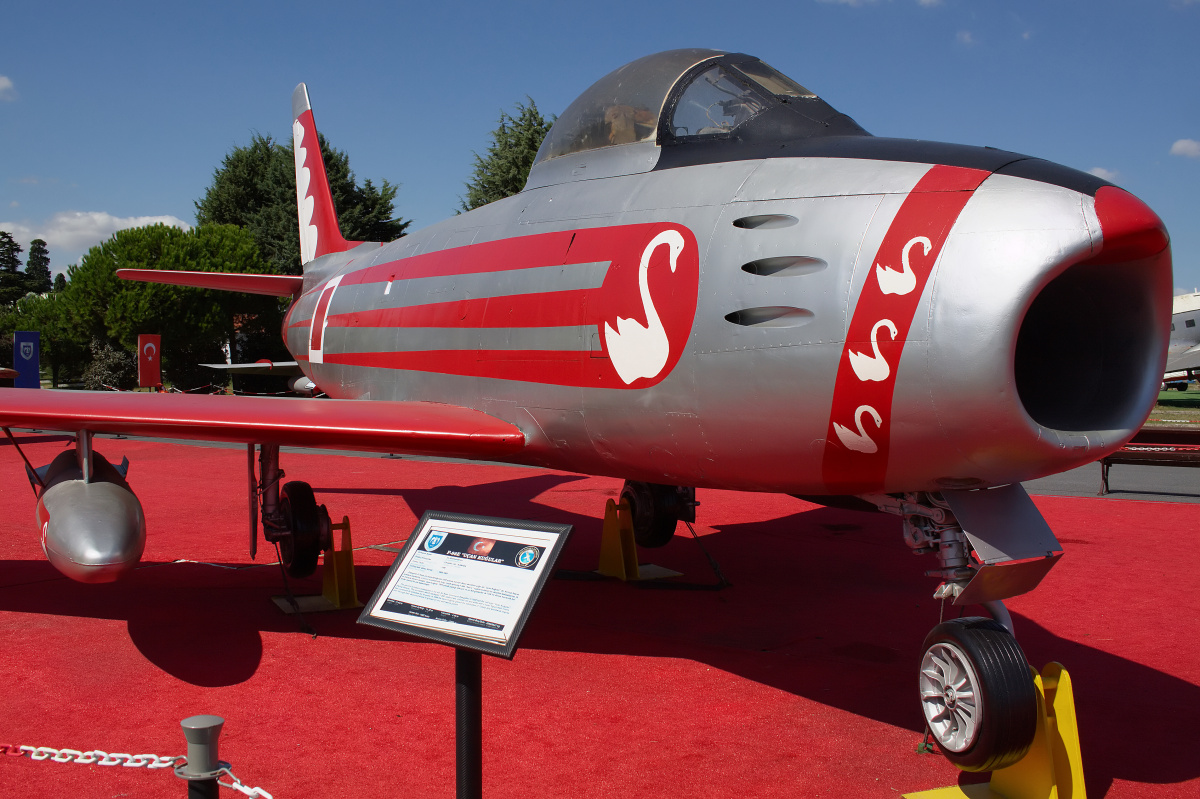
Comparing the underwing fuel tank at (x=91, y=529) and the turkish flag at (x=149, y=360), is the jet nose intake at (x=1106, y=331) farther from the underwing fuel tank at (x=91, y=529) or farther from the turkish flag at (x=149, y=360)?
the turkish flag at (x=149, y=360)

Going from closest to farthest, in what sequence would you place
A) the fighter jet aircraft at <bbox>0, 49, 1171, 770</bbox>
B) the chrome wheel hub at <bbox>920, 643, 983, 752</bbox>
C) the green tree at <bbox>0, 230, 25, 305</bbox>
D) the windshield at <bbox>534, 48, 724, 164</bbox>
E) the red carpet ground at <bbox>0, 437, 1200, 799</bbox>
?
the fighter jet aircraft at <bbox>0, 49, 1171, 770</bbox>, the chrome wheel hub at <bbox>920, 643, 983, 752</bbox>, the red carpet ground at <bbox>0, 437, 1200, 799</bbox>, the windshield at <bbox>534, 48, 724, 164</bbox>, the green tree at <bbox>0, 230, 25, 305</bbox>

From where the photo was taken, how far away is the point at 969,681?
331cm

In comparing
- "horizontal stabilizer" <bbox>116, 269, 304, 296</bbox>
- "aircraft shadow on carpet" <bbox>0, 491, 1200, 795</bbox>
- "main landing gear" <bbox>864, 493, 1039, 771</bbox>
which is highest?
"horizontal stabilizer" <bbox>116, 269, 304, 296</bbox>

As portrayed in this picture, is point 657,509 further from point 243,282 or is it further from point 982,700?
point 243,282

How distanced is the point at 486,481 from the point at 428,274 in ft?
24.7

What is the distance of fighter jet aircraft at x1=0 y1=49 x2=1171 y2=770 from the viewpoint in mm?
3158

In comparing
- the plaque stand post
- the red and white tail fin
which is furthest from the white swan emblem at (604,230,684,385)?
the red and white tail fin

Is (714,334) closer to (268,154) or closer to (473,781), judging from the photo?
(473,781)

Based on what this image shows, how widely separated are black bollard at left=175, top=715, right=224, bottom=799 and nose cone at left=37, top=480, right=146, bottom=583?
260 centimetres

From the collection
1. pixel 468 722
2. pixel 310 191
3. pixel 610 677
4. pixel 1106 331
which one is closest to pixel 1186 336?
pixel 310 191

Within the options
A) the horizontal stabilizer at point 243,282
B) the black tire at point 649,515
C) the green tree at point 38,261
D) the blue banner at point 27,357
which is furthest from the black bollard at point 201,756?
the green tree at point 38,261

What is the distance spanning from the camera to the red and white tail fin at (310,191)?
10.7 m

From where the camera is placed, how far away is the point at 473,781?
2477 mm

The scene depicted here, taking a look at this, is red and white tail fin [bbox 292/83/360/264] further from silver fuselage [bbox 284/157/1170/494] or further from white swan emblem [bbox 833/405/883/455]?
white swan emblem [bbox 833/405/883/455]
